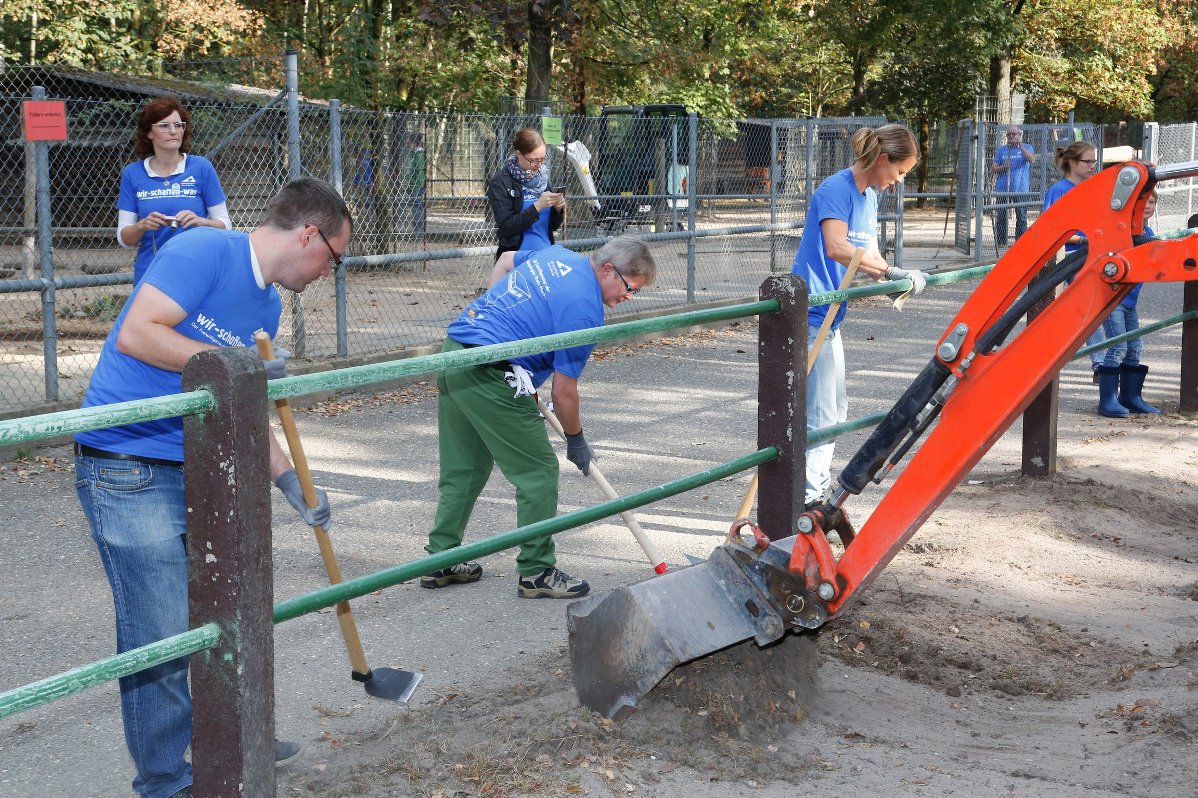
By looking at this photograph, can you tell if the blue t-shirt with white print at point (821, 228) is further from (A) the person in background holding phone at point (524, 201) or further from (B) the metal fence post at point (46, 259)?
(B) the metal fence post at point (46, 259)

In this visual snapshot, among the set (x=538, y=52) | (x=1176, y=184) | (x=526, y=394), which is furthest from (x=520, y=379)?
(x=1176, y=184)

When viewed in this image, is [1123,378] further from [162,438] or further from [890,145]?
[162,438]

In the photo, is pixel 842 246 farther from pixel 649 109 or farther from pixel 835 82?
pixel 835 82

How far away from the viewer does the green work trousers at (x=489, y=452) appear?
4.75 meters

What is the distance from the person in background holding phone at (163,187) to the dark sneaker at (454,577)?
2.77 m

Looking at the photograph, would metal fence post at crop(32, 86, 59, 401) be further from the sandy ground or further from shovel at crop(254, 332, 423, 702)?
shovel at crop(254, 332, 423, 702)

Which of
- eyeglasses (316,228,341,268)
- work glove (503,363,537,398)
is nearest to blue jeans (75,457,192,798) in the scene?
eyeglasses (316,228,341,268)

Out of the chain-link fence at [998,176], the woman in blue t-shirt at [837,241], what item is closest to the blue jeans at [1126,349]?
the woman in blue t-shirt at [837,241]

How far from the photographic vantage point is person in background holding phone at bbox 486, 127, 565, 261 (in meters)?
8.23

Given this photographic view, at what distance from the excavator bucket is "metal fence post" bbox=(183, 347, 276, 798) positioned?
122 centimetres

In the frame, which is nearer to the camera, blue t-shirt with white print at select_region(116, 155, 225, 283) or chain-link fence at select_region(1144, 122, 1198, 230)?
blue t-shirt with white print at select_region(116, 155, 225, 283)

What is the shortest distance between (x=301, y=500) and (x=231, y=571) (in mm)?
826

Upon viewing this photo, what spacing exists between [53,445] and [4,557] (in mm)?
2078

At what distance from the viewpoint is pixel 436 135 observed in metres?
12.1
